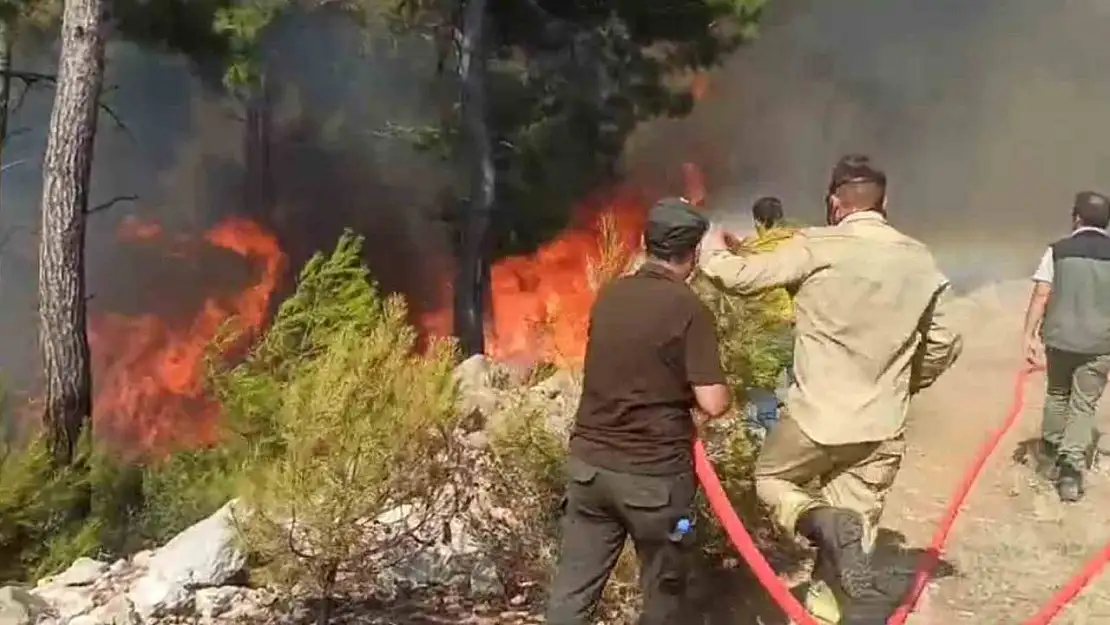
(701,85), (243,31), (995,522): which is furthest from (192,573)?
(701,85)

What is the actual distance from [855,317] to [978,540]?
2.52m

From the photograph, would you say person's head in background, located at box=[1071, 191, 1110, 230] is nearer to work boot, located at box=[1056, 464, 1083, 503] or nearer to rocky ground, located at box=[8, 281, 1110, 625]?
work boot, located at box=[1056, 464, 1083, 503]

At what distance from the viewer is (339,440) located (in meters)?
4.27

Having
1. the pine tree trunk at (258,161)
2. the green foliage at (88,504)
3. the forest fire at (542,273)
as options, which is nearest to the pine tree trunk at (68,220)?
the green foliage at (88,504)

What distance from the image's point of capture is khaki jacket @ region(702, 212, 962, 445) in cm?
400

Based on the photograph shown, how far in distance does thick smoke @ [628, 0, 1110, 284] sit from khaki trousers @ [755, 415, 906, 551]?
12753mm

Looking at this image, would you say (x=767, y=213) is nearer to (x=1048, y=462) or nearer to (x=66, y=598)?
(x=1048, y=462)

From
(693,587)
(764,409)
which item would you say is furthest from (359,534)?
(764,409)

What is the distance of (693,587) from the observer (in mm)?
4984

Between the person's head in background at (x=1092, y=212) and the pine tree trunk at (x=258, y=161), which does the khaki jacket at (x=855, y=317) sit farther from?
the pine tree trunk at (x=258, y=161)

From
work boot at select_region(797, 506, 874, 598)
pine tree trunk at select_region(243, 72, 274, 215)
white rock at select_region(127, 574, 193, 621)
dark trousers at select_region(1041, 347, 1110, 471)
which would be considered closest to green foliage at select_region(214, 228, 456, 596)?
white rock at select_region(127, 574, 193, 621)

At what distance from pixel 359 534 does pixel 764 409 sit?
6.03 ft

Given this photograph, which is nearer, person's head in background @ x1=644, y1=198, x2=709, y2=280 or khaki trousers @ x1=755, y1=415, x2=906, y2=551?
person's head in background @ x1=644, y1=198, x2=709, y2=280

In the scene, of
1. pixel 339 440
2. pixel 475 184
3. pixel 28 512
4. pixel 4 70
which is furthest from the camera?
pixel 475 184
